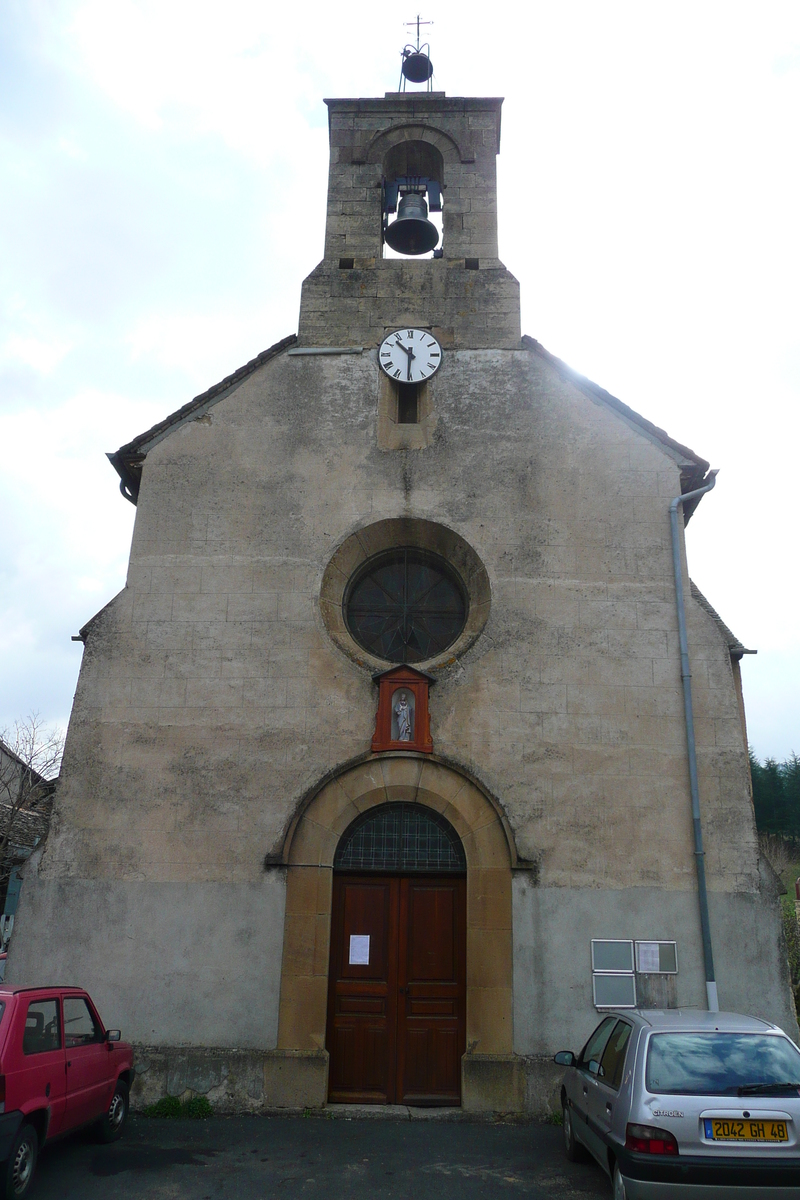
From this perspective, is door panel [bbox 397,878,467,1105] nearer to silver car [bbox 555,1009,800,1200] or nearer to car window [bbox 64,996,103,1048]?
car window [bbox 64,996,103,1048]

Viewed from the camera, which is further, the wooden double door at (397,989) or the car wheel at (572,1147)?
the wooden double door at (397,989)

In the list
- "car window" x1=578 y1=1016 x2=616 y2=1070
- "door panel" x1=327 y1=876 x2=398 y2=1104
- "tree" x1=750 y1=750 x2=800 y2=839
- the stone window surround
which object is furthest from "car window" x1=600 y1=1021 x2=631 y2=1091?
"tree" x1=750 y1=750 x2=800 y2=839

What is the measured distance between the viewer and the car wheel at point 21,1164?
616 centimetres

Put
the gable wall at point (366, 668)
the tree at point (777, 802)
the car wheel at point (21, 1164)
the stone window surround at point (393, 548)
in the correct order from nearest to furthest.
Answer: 1. the car wheel at point (21, 1164)
2. the gable wall at point (366, 668)
3. the stone window surround at point (393, 548)
4. the tree at point (777, 802)

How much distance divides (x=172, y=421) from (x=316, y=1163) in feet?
29.4

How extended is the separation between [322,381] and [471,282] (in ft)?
8.94

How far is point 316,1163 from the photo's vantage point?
303 inches

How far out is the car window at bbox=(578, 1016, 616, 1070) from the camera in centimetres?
715

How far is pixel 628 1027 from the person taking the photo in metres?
6.54

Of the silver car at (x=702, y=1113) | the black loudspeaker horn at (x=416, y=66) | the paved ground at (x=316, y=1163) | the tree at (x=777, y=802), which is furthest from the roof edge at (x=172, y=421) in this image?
the tree at (x=777, y=802)

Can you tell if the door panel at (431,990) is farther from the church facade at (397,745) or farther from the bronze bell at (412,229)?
the bronze bell at (412,229)

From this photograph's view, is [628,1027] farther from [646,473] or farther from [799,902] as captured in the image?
[799,902]

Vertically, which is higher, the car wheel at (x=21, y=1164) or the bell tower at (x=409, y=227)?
the bell tower at (x=409, y=227)

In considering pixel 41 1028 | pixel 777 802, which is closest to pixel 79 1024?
pixel 41 1028
